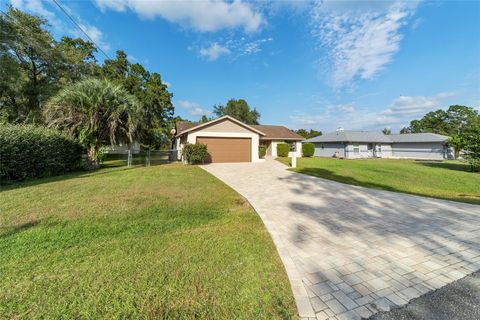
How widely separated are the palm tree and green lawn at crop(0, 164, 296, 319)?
7.99 m

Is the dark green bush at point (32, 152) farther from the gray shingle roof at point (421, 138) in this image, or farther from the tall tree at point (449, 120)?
the tall tree at point (449, 120)

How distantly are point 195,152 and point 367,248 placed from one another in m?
13.7

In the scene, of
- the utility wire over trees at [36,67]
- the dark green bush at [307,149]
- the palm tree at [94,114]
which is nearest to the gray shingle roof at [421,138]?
the dark green bush at [307,149]

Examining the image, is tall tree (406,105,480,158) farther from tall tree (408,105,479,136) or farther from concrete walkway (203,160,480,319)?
concrete walkway (203,160,480,319)

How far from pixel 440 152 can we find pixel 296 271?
3654cm

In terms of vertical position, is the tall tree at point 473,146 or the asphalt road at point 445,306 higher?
the tall tree at point 473,146

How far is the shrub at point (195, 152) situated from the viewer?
51.8 ft

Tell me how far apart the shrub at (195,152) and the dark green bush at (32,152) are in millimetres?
6893

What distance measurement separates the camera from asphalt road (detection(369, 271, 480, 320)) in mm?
2057

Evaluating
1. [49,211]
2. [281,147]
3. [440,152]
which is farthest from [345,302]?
[440,152]

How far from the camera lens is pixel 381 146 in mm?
32094

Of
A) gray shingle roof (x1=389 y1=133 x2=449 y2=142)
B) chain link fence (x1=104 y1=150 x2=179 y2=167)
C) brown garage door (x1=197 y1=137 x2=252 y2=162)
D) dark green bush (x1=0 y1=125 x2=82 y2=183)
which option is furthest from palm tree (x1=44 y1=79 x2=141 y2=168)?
gray shingle roof (x1=389 y1=133 x2=449 y2=142)

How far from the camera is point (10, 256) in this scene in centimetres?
308

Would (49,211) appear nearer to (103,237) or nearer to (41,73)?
(103,237)
